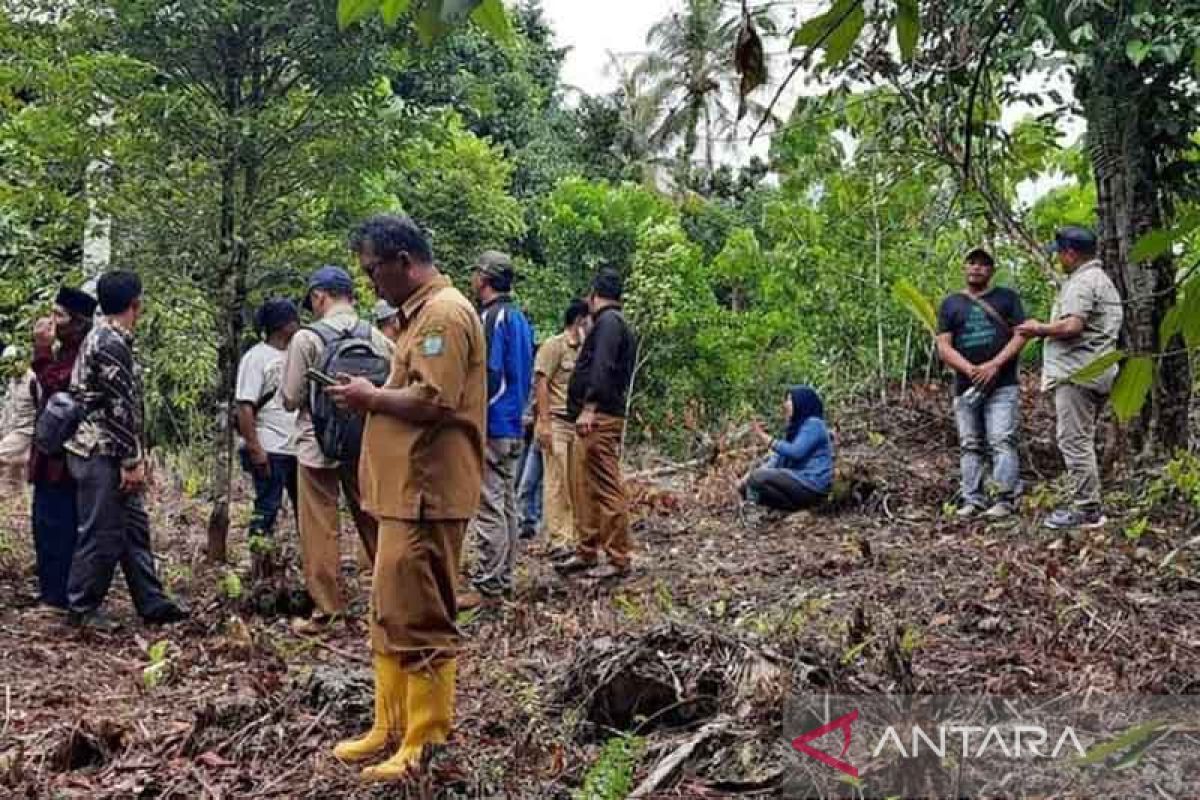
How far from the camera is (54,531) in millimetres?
6242

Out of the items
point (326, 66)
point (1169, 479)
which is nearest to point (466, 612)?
point (326, 66)

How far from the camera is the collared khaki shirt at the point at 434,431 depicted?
3639mm

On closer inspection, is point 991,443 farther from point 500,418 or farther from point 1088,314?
point 500,418

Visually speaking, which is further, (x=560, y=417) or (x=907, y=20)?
(x=560, y=417)

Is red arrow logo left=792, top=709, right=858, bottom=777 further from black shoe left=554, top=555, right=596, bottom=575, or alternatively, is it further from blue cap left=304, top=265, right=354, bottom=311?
black shoe left=554, top=555, right=596, bottom=575

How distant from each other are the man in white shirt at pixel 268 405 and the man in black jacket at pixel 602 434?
5.45 ft

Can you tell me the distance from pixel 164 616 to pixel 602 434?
8.32 ft

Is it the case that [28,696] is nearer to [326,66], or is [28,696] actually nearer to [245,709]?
[245,709]

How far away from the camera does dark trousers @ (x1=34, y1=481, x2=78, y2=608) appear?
621cm

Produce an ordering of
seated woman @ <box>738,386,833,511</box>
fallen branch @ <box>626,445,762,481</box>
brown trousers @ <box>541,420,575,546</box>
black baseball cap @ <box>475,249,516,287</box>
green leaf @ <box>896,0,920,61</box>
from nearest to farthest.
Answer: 1. green leaf @ <box>896,0,920,61</box>
2. black baseball cap @ <box>475,249,516,287</box>
3. brown trousers @ <box>541,420,575,546</box>
4. seated woman @ <box>738,386,833,511</box>
5. fallen branch @ <box>626,445,762,481</box>

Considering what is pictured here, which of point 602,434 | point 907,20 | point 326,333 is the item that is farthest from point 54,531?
point 907,20

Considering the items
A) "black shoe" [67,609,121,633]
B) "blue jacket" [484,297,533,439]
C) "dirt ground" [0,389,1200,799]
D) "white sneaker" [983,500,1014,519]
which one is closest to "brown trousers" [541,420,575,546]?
"dirt ground" [0,389,1200,799]

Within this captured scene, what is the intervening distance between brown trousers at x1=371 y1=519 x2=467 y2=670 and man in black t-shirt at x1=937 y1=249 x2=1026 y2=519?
510 cm

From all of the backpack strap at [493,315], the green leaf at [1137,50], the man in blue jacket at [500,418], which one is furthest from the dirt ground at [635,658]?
the green leaf at [1137,50]
